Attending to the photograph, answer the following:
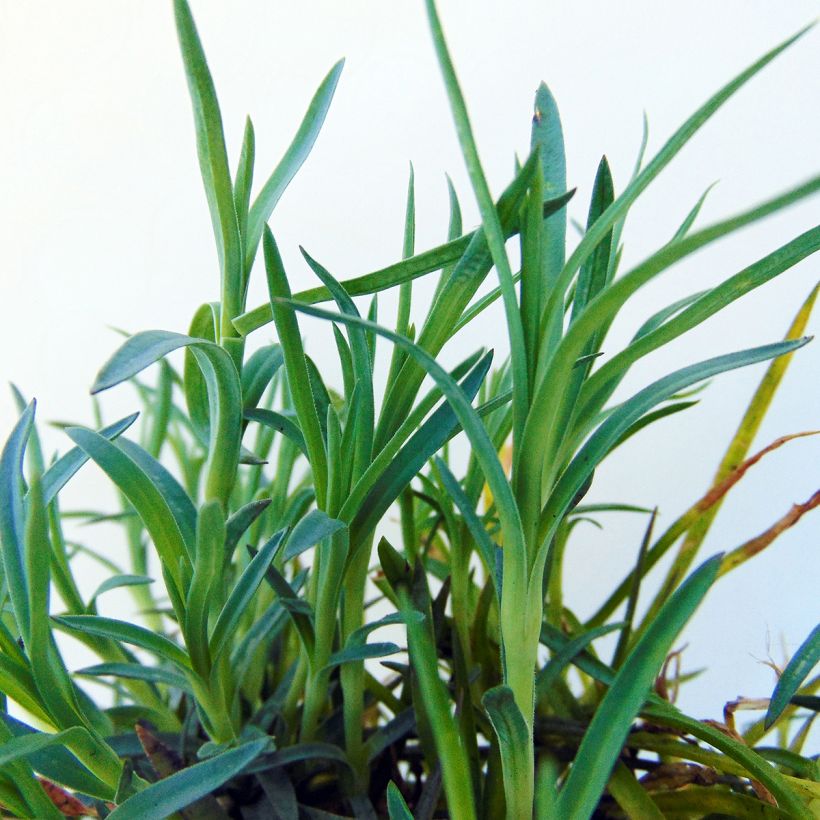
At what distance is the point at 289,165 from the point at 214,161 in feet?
0.13

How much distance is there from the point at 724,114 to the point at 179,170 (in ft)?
1.95

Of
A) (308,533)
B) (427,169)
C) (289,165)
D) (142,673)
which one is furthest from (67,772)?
(427,169)

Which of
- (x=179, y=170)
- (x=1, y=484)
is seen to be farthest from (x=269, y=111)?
(x=1, y=484)

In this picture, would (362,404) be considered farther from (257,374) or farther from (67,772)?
(67,772)

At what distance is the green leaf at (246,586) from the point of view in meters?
0.31

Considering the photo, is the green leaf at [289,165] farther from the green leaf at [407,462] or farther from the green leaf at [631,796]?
the green leaf at [631,796]

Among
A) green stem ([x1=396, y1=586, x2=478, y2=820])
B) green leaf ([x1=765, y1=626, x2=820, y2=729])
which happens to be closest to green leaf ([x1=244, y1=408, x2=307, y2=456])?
green stem ([x1=396, y1=586, x2=478, y2=820])

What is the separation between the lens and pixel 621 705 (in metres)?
0.28

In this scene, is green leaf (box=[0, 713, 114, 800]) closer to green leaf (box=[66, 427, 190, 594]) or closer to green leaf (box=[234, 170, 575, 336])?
green leaf (box=[66, 427, 190, 594])

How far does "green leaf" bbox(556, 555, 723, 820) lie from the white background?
583 millimetres

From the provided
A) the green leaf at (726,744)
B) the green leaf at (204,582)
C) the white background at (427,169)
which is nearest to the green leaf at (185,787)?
the green leaf at (204,582)

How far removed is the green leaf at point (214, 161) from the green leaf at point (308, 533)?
0.09 meters

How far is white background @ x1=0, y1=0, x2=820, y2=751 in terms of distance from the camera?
2.74 ft

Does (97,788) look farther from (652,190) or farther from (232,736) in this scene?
(652,190)
